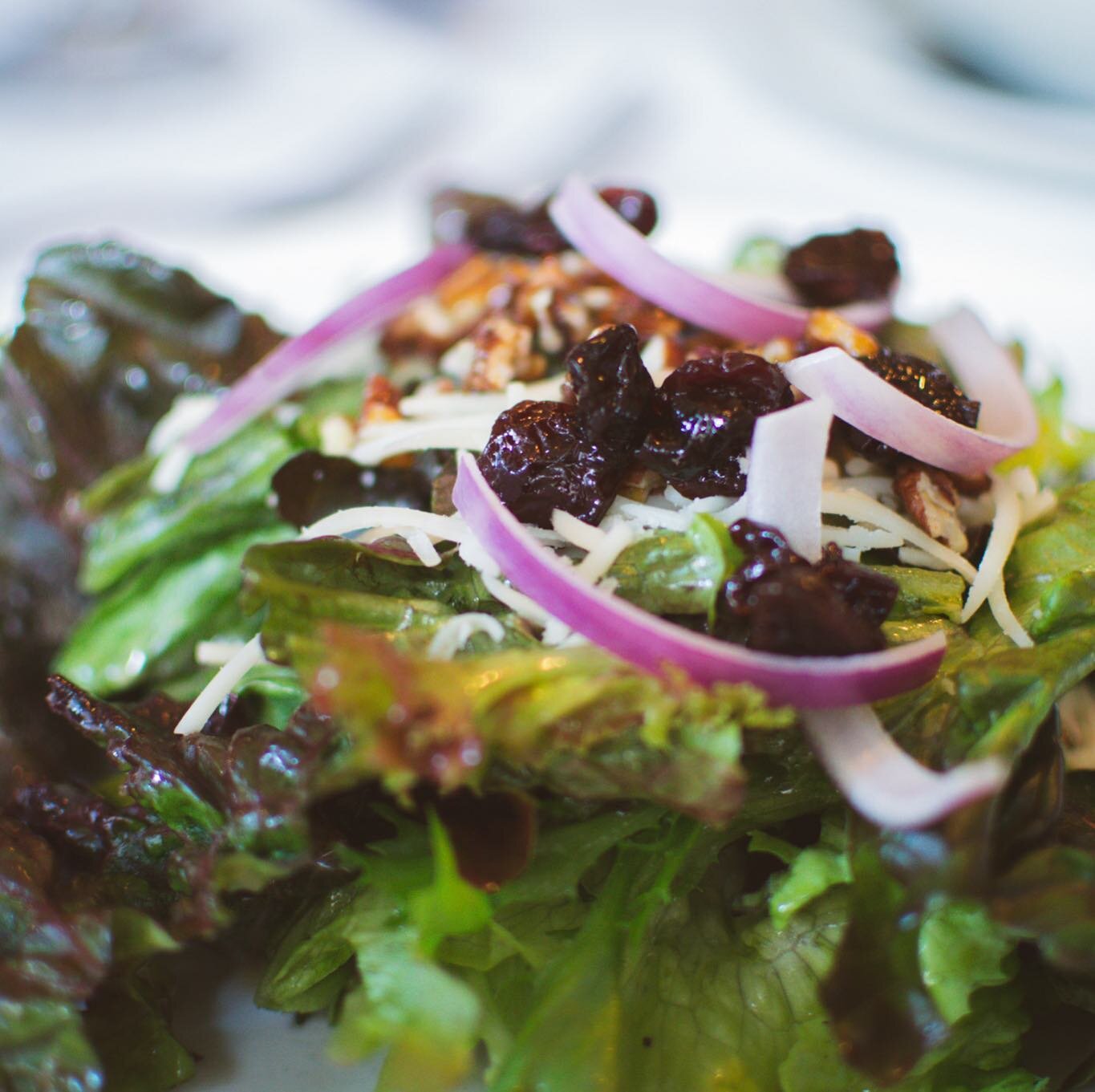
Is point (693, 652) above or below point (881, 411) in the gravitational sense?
below

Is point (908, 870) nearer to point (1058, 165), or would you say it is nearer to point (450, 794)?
point (450, 794)

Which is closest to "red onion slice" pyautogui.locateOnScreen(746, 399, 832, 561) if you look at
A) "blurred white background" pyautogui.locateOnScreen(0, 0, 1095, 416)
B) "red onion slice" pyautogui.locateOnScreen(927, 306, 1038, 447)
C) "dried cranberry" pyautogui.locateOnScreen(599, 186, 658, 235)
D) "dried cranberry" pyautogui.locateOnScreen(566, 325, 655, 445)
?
"dried cranberry" pyautogui.locateOnScreen(566, 325, 655, 445)

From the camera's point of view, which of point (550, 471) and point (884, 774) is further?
point (550, 471)

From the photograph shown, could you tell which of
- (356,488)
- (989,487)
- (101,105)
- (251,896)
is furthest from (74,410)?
(101,105)

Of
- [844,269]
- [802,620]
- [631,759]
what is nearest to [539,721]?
[631,759]

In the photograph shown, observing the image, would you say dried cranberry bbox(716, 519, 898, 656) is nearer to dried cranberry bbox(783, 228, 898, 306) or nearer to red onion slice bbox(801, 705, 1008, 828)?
red onion slice bbox(801, 705, 1008, 828)

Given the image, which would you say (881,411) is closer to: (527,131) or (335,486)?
(335,486)
